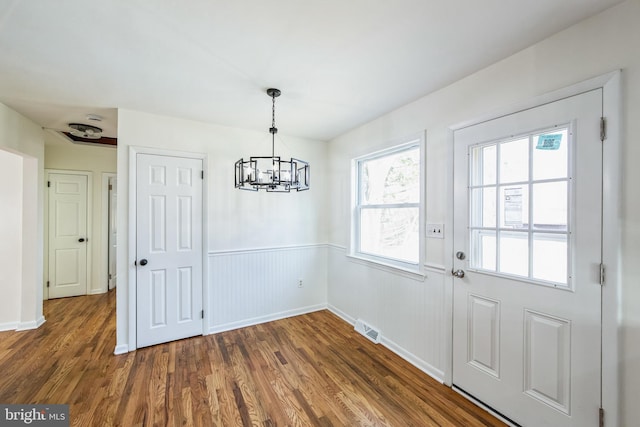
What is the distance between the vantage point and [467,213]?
203 centimetres

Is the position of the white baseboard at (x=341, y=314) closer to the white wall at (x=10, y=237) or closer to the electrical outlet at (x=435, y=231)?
the electrical outlet at (x=435, y=231)

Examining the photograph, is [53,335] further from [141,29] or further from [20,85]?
[141,29]

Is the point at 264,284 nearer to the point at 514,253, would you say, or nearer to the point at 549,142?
the point at 514,253

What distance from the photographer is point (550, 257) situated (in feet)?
5.26

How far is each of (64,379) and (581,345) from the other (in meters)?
3.81

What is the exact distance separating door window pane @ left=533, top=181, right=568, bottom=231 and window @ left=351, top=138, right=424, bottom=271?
35.1 inches

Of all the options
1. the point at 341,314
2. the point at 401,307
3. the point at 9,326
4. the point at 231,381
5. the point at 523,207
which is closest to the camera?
the point at 523,207

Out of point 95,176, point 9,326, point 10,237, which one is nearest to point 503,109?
point 10,237

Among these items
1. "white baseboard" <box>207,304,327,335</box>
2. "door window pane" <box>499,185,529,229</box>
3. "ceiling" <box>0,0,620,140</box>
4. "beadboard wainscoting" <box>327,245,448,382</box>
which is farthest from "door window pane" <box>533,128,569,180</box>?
"white baseboard" <box>207,304,327,335</box>

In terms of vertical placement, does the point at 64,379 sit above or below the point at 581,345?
below

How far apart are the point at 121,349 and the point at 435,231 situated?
3331 millimetres

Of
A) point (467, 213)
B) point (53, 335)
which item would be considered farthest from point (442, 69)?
point (53, 335)

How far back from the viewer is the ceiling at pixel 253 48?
4.48 feet

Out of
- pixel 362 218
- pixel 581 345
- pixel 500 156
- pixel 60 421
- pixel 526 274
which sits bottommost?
pixel 60 421
